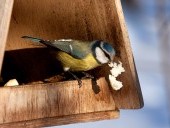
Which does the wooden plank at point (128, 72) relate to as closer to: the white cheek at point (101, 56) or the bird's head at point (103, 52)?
the bird's head at point (103, 52)

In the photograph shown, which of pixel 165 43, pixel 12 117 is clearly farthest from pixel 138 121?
pixel 12 117

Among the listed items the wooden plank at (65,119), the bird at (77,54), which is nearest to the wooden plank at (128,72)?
the wooden plank at (65,119)

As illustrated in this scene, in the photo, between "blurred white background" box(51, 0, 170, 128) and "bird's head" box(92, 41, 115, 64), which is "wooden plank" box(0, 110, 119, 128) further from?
"blurred white background" box(51, 0, 170, 128)

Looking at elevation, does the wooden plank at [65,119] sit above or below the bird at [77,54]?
below

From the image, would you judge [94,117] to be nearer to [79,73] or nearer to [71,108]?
[71,108]

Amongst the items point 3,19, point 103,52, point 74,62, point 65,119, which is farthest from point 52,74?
point 3,19
